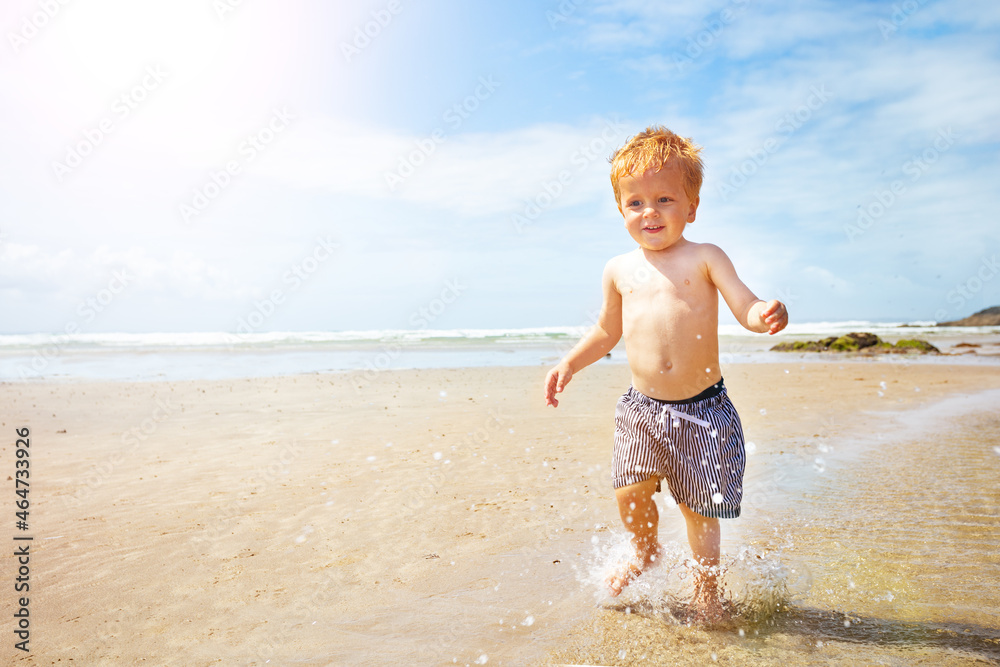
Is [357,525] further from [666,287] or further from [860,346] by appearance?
[860,346]

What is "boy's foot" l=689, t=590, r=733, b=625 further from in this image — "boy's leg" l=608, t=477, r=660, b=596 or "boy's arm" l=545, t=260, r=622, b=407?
"boy's arm" l=545, t=260, r=622, b=407

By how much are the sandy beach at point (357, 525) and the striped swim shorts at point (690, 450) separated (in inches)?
19.9

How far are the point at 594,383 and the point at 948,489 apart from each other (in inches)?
241

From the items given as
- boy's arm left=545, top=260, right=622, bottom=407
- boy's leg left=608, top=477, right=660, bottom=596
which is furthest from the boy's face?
boy's leg left=608, top=477, right=660, bottom=596

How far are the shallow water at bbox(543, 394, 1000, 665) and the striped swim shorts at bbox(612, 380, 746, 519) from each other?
42 cm

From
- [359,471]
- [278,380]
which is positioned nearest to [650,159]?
[359,471]

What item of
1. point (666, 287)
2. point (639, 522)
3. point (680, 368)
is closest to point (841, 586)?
point (639, 522)

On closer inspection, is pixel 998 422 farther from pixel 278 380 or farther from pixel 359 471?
pixel 278 380

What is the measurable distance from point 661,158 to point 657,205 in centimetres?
19

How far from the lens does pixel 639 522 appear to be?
2.70m

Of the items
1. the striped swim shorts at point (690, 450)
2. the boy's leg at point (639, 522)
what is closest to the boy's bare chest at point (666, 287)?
the striped swim shorts at point (690, 450)

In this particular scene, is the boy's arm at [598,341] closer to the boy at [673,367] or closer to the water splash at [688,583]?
the boy at [673,367]

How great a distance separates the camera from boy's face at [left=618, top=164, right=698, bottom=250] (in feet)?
8.61

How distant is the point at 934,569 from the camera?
2.71 metres
